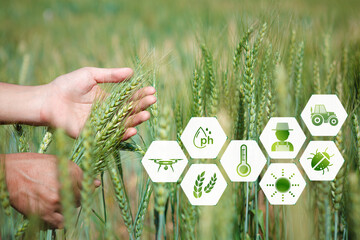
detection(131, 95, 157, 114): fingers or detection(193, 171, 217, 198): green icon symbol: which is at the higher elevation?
detection(131, 95, 157, 114): fingers

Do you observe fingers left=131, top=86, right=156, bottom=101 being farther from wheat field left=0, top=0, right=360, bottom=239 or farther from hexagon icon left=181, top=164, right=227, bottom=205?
hexagon icon left=181, top=164, right=227, bottom=205

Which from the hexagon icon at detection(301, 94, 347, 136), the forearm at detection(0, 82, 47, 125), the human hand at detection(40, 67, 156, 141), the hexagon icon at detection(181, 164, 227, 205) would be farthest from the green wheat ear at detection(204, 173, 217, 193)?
the forearm at detection(0, 82, 47, 125)

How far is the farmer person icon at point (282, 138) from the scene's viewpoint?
59 centimetres

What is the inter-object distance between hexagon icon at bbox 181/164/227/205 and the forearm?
1.39 ft

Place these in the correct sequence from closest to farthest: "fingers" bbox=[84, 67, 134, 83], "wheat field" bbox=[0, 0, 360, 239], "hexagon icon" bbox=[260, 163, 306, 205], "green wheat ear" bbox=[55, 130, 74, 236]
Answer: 1. "green wheat ear" bbox=[55, 130, 74, 236]
2. "wheat field" bbox=[0, 0, 360, 239]
3. "hexagon icon" bbox=[260, 163, 306, 205]
4. "fingers" bbox=[84, 67, 134, 83]

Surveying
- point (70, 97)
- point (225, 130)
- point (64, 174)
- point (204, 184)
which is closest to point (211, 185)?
point (204, 184)

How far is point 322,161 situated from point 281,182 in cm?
8

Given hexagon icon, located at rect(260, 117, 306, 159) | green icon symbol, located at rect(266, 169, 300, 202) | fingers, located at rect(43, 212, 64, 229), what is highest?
hexagon icon, located at rect(260, 117, 306, 159)

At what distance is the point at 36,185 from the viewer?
0.54m

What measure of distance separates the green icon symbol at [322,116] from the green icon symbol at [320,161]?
6 cm

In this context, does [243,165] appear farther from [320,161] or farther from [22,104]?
[22,104]

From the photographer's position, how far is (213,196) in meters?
0.53

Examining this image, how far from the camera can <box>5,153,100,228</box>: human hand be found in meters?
0.53

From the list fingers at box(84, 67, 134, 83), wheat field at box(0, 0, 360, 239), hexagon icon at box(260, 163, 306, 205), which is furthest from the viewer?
fingers at box(84, 67, 134, 83)
